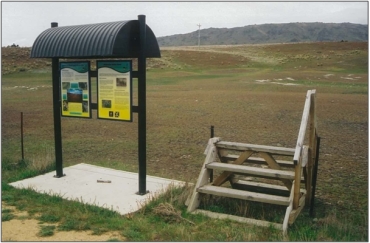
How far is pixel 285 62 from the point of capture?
49.9 meters

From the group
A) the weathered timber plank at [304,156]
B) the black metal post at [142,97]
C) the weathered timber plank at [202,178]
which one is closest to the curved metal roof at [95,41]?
the black metal post at [142,97]

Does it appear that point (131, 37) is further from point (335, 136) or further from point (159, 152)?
A: point (335, 136)

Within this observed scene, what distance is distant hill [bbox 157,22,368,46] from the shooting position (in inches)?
6639

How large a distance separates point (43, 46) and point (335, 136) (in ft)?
26.4

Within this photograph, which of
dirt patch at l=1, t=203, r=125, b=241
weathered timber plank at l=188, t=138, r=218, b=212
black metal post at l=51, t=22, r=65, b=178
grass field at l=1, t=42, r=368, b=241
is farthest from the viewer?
black metal post at l=51, t=22, r=65, b=178

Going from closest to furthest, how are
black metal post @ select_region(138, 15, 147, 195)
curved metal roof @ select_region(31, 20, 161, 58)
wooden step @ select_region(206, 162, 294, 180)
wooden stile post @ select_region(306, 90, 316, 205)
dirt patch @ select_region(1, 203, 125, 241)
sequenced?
dirt patch @ select_region(1, 203, 125, 241)
wooden step @ select_region(206, 162, 294, 180)
wooden stile post @ select_region(306, 90, 316, 205)
curved metal roof @ select_region(31, 20, 161, 58)
black metal post @ select_region(138, 15, 147, 195)

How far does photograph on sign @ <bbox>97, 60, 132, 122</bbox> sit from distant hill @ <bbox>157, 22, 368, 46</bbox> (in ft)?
524

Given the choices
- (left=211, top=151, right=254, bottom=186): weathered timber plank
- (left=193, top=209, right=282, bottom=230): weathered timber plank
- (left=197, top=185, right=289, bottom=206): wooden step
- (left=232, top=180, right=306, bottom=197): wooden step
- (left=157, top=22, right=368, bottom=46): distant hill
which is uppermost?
(left=157, top=22, right=368, bottom=46): distant hill

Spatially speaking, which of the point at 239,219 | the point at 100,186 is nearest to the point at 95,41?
the point at 100,186

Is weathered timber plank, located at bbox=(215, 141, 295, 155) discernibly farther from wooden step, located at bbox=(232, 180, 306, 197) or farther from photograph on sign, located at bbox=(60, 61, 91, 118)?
photograph on sign, located at bbox=(60, 61, 91, 118)

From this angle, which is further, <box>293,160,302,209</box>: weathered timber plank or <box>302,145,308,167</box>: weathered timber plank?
<box>302,145,308,167</box>: weathered timber plank

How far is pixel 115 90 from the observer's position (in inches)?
252

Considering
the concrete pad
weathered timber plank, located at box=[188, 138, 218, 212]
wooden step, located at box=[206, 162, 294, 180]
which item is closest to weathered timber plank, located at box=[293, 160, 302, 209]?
wooden step, located at box=[206, 162, 294, 180]

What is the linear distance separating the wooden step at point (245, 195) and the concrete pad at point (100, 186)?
2.58ft
